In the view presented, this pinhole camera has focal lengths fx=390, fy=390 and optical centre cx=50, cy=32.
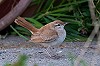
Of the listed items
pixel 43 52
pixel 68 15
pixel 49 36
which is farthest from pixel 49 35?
pixel 68 15

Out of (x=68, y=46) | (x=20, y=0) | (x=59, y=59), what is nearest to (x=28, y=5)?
(x=20, y=0)

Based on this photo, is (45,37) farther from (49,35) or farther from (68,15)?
(68,15)

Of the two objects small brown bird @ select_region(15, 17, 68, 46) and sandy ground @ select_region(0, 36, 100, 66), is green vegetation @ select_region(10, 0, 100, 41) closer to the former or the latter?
sandy ground @ select_region(0, 36, 100, 66)

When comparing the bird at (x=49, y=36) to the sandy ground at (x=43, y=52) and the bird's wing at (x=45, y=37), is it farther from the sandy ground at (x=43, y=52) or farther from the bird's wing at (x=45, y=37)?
the sandy ground at (x=43, y=52)

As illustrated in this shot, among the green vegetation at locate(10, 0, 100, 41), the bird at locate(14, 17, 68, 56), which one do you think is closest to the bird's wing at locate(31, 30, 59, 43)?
the bird at locate(14, 17, 68, 56)

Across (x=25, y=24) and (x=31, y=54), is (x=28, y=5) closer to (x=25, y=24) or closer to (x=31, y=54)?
(x=25, y=24)

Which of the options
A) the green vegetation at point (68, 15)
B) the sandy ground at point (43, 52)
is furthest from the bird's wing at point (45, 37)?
the green vegetation at point (68, 15)
